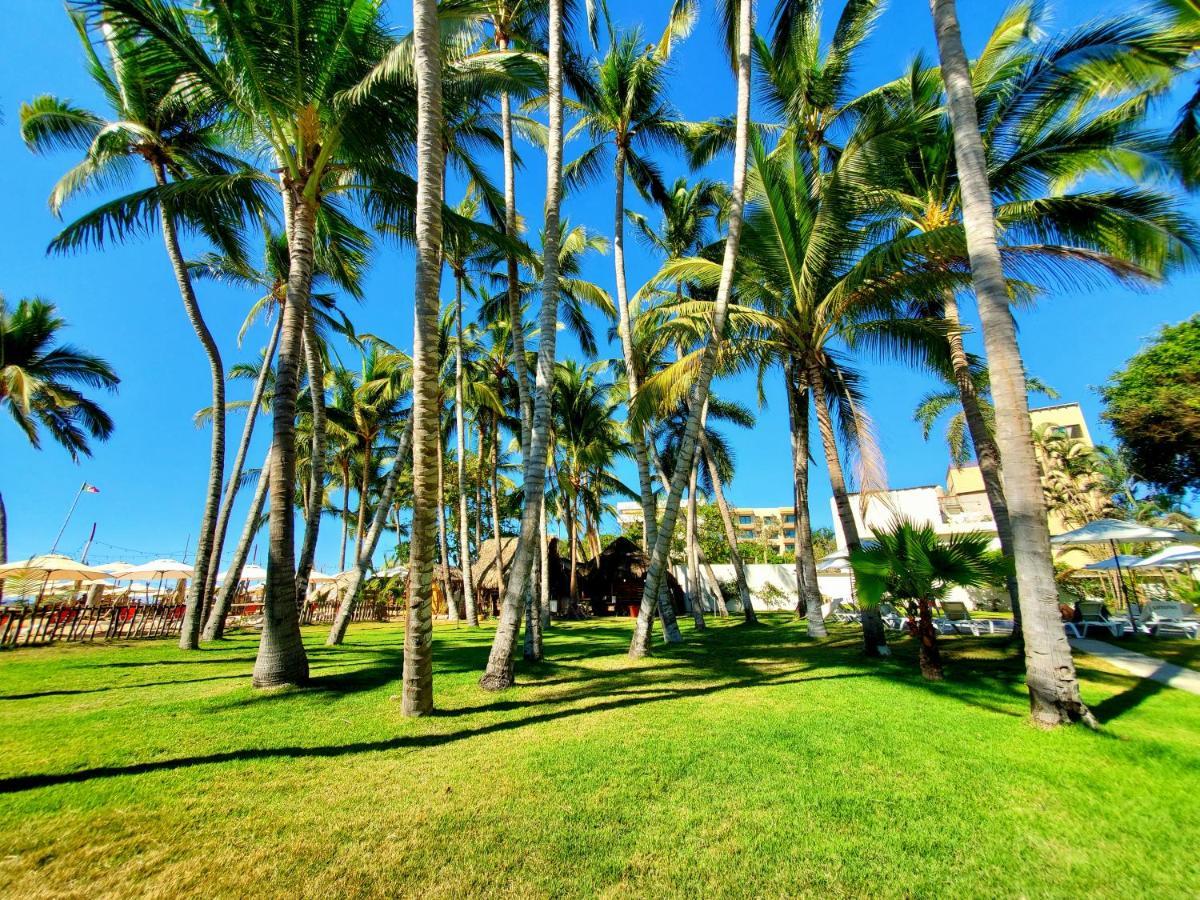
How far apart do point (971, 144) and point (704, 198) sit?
13.2 metres

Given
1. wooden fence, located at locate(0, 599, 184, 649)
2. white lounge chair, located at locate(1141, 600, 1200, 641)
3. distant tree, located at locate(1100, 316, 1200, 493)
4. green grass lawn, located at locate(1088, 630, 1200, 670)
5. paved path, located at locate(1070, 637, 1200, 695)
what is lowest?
green grass lawn, located at locate(1088, 630, 1200, 670)

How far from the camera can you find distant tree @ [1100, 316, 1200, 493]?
500 inches

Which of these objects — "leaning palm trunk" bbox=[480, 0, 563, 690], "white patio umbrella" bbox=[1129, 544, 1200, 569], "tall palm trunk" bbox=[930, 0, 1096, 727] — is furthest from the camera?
"white patio umbrella" bbox=[1129, 544, 1200, 569]

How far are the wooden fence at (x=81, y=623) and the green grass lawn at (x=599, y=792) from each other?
7.73 meters

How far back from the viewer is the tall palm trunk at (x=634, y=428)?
11.1 metres

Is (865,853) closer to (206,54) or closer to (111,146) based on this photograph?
(206,54)

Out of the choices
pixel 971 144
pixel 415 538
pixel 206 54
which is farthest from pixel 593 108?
pixel 415 538

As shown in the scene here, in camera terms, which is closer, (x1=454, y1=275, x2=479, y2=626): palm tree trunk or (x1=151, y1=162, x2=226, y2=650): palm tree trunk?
(x1=151, y1=162, x2=226, y2=650): palm tree trunk

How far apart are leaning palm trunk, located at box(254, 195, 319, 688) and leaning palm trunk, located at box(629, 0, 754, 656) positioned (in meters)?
5.65

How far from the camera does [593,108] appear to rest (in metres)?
12.4

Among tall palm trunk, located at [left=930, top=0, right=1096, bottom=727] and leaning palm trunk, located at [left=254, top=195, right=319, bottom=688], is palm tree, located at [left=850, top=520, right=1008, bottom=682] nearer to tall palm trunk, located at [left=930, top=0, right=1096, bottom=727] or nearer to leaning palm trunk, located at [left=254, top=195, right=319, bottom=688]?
tall palm trunk, located at [left=930, top=0, right=1096, bottom=727]

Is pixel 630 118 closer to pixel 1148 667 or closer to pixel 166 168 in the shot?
pixel 166 168

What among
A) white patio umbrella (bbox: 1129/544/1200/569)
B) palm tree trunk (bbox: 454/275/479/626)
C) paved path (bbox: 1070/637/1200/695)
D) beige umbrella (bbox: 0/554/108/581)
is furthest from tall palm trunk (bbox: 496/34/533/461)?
beige umbrella (bbox: 0/554/108/581)

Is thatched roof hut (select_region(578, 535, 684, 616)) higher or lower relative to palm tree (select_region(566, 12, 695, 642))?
lower
